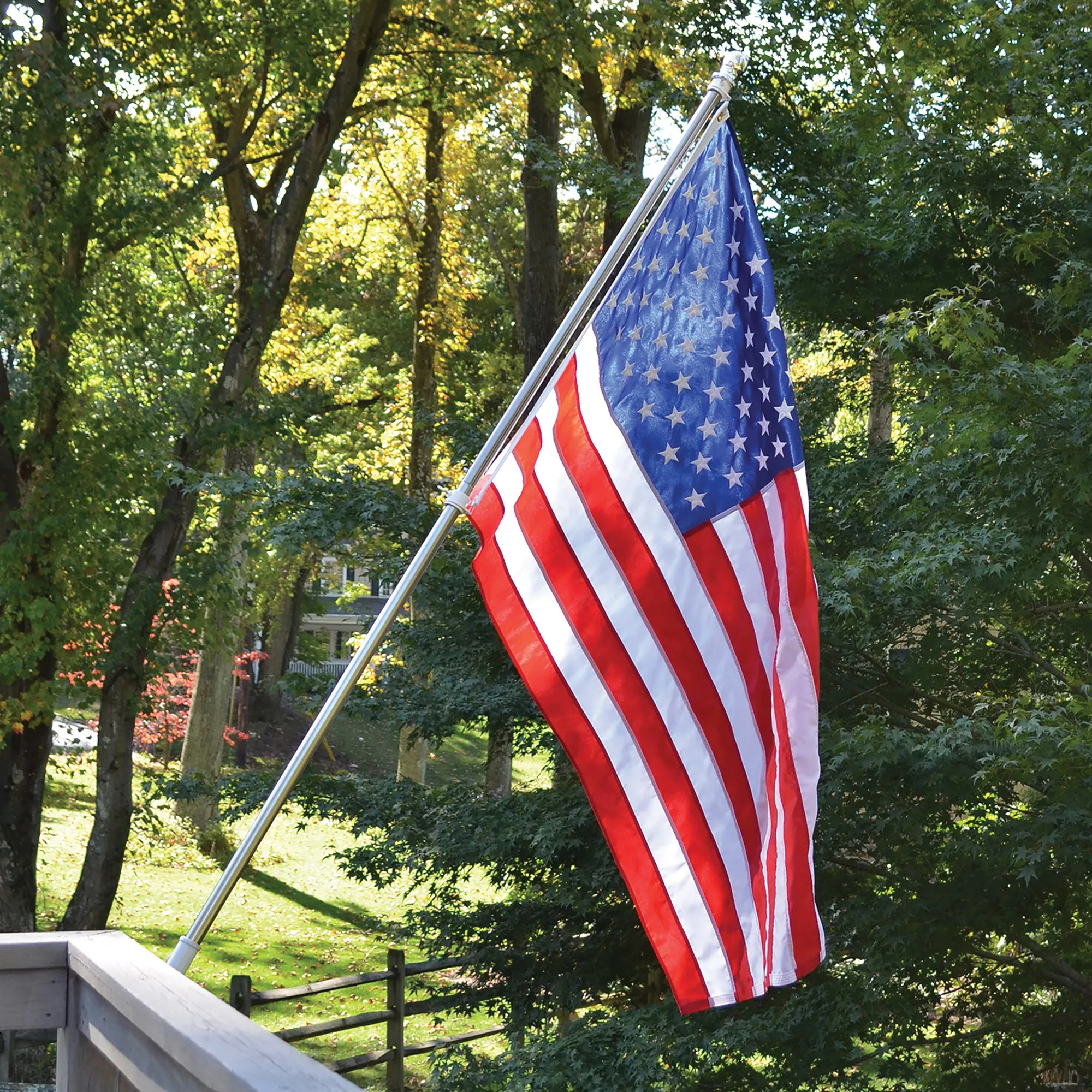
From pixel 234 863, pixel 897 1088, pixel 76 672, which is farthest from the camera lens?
pixel 76 672

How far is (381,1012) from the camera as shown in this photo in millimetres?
10703

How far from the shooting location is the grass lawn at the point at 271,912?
12984 millimetres

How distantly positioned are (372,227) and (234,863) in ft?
70.1

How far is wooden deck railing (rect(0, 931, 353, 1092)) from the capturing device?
1.71m

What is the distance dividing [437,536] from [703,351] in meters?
0.94

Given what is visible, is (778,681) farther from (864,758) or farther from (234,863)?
(864,758)

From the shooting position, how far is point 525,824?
25.3 ft

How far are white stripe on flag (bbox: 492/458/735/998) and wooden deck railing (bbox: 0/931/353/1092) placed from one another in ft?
4.03

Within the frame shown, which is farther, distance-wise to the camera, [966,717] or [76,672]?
[76,672]

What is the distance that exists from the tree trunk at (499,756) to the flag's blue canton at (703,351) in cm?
495

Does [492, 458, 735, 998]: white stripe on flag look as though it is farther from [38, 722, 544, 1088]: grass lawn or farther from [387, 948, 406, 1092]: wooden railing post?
[387, 948, 406, 1092]: wooden railing post

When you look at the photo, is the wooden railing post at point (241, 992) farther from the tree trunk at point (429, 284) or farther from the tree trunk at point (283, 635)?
the tree trunk at point (283, 635)

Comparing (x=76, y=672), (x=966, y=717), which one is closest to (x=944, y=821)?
(x=966, y=717)

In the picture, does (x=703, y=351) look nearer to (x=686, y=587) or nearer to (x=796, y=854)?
(x=686, y=587)
